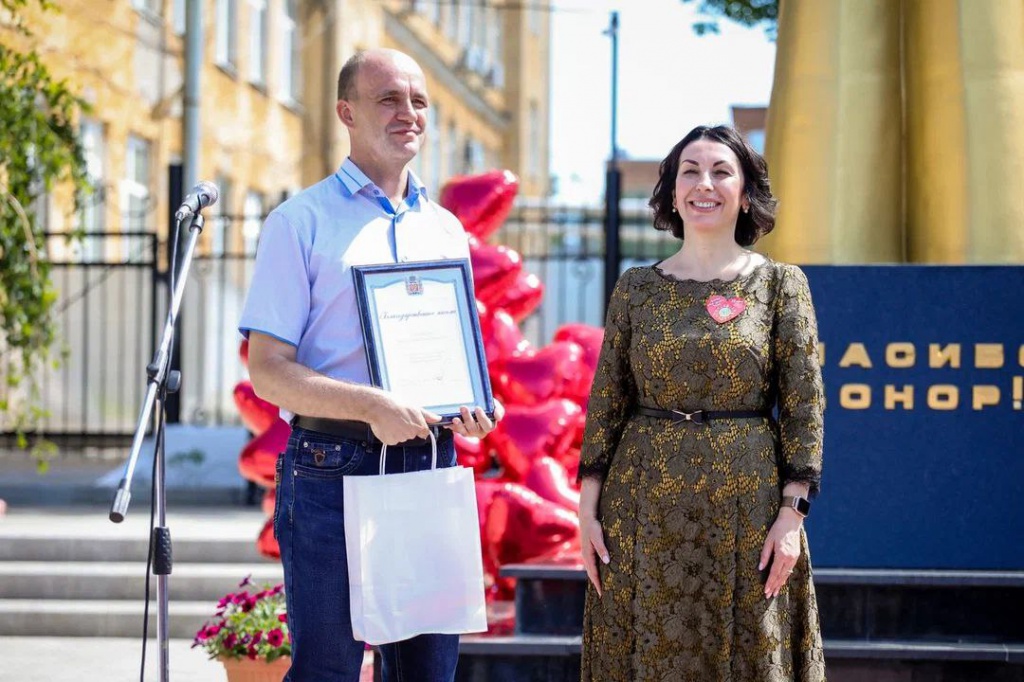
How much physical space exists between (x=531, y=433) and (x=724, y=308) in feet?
8.57

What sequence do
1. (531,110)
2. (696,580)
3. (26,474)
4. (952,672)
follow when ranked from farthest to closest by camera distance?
(531,110), (26,474), (952,672), (696,580)

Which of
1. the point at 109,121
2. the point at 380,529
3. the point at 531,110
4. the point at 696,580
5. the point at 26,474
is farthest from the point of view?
the point at 531,110

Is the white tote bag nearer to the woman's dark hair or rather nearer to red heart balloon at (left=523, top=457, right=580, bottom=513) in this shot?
the woman's dark hair

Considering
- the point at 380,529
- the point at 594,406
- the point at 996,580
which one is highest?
the point at 594,406

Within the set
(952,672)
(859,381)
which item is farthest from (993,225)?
(952,672)

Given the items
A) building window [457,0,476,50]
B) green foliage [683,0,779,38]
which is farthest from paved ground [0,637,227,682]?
building window [457,0,476,50]

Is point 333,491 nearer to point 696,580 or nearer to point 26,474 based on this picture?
point 696,580

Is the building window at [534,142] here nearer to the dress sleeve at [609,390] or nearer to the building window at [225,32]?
the building window at [225,32]

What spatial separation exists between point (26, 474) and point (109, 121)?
5868 mm

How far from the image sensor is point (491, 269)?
19.3 feet

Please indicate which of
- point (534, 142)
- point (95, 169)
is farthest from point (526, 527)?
point (534, 142)

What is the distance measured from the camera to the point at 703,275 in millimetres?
3344

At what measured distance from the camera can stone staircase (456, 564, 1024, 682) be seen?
471cm

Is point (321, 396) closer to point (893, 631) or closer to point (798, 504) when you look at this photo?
point (798, 504)
